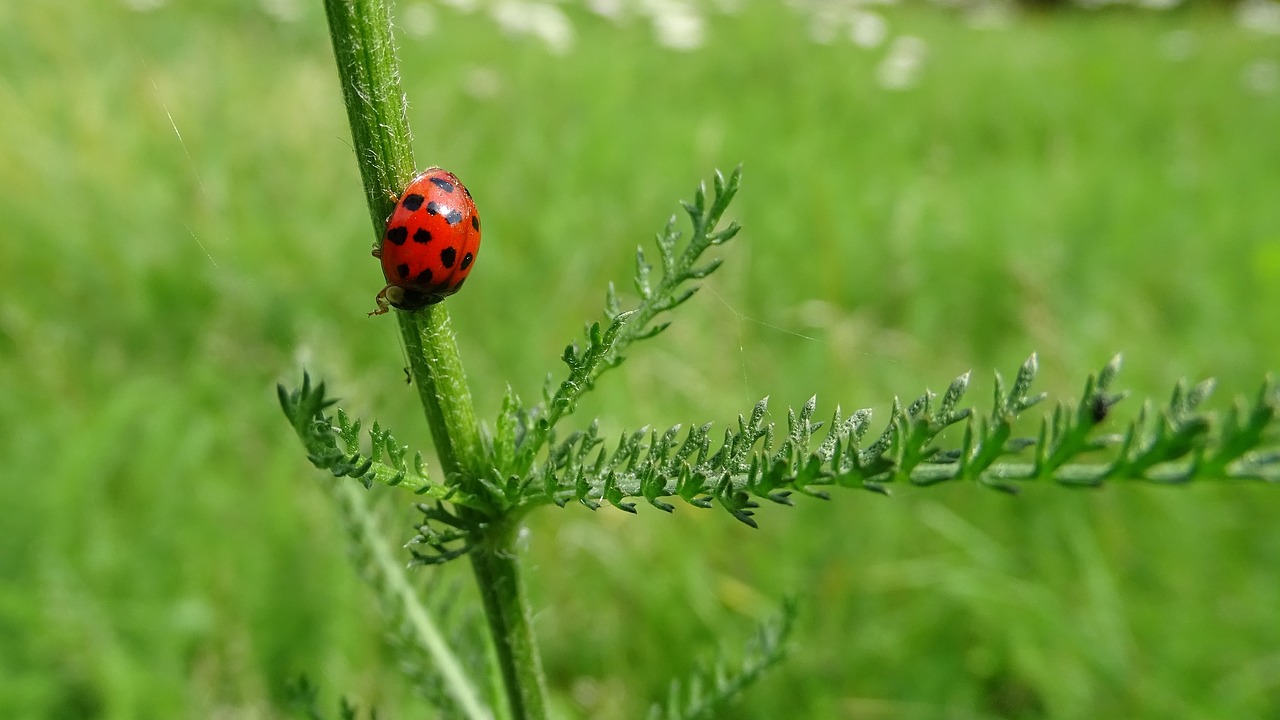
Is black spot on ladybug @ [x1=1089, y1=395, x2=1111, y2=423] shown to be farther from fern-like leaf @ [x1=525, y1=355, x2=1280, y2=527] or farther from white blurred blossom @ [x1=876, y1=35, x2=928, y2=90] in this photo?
white blurred blossom @ [x1=876, y1=35, x2=928, y2=90]

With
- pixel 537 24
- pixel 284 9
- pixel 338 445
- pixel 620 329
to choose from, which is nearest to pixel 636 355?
pixel 620 329

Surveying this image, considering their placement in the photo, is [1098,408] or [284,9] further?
[284,9]

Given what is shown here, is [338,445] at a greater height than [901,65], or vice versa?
[901,65]

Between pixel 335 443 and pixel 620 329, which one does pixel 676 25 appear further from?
pixel 335 443

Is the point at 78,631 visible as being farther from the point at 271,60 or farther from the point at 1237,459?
the point at 271,60

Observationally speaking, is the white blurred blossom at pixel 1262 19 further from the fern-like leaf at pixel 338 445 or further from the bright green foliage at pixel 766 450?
the fern-like leaf at pixel 338 445

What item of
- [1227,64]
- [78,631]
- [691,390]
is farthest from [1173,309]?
[1227,64]
